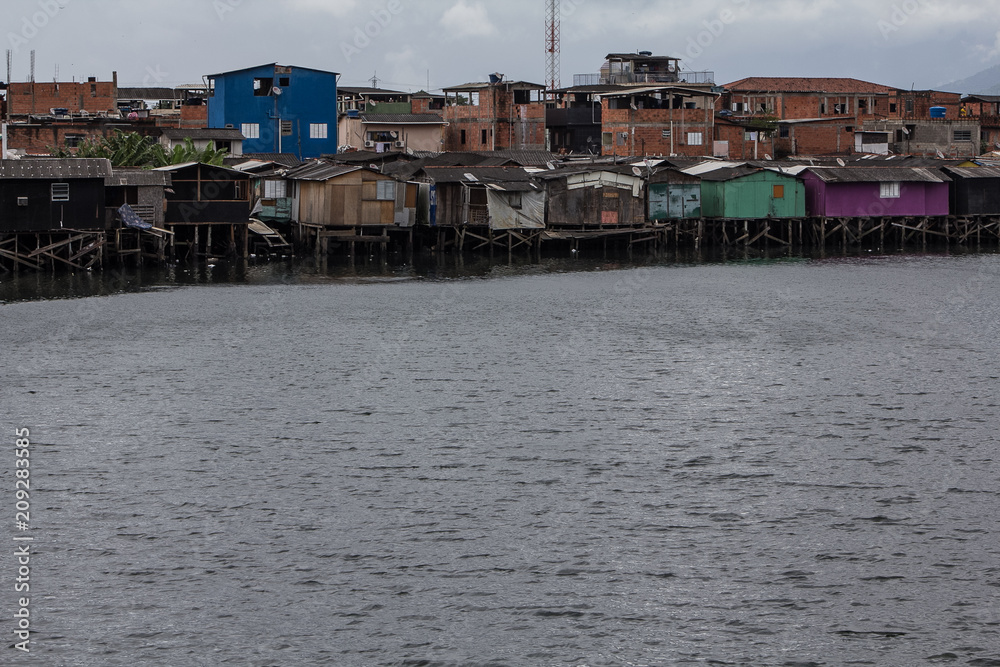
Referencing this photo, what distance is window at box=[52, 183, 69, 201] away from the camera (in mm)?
51094

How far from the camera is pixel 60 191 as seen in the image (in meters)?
51.2

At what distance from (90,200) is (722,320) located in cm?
2648

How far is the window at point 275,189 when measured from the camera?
6519 centimetres

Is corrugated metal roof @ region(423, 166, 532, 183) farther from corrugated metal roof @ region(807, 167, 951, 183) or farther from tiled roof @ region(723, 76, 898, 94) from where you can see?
tiled roof @ region(723, 76, 898, 94)

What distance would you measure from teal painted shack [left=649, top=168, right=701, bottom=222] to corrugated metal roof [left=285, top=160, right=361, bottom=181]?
16.8 meters

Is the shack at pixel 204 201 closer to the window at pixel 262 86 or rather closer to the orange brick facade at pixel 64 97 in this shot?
the window at pixel 262 86

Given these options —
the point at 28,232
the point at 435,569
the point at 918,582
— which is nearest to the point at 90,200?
the point at 28,232

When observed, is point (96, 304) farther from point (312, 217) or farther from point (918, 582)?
point (918, 582)

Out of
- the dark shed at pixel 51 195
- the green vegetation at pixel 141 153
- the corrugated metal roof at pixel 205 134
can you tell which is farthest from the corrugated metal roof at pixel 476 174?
the dark shed at pixel 51 195

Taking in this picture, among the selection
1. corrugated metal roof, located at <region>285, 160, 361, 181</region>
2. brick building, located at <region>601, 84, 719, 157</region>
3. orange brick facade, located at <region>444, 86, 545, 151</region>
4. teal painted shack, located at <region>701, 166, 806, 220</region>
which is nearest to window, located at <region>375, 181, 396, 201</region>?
corrugated metal roof, located at <region>285, 160, 361, 181</region>

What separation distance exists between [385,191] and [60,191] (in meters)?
16.0

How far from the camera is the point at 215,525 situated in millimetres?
21219

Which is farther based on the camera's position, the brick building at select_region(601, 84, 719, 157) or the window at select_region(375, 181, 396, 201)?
the brick building at select_region(601, 84, 719, 157)

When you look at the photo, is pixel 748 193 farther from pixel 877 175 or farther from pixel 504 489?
pixel 504 489
